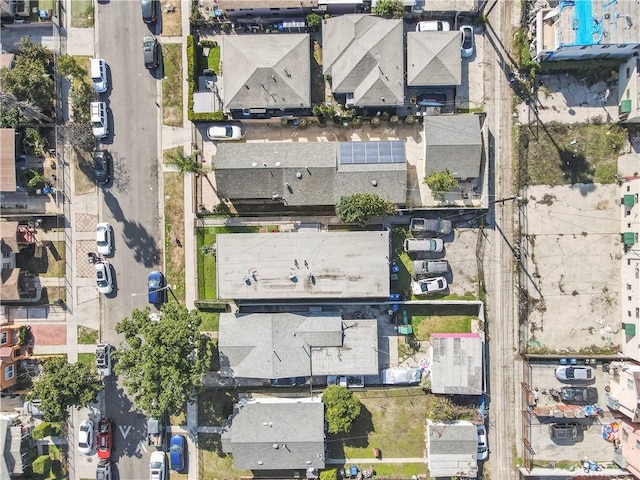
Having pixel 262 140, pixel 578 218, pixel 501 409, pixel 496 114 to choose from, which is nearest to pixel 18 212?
pixel 262 140

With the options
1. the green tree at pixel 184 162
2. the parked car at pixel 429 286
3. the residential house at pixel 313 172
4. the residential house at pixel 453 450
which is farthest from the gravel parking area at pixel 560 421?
the green tree at pixel 184 162

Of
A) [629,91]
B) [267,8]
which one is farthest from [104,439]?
[629,91]

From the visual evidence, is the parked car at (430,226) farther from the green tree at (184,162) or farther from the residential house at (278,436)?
the green tree at (184,162)

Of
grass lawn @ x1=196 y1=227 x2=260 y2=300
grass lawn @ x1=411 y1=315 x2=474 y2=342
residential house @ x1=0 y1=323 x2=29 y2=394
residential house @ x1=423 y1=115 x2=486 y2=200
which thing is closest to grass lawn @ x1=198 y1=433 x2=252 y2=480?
grass lawn @ x1=196 y1=227 x2=260 y2=300

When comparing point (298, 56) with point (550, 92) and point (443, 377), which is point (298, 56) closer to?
point (550, 92)

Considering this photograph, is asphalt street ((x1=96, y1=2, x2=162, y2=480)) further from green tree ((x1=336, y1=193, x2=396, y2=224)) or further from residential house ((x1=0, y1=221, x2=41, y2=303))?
green tree ((x1=336, y1=193, x2=396, y2=224))
